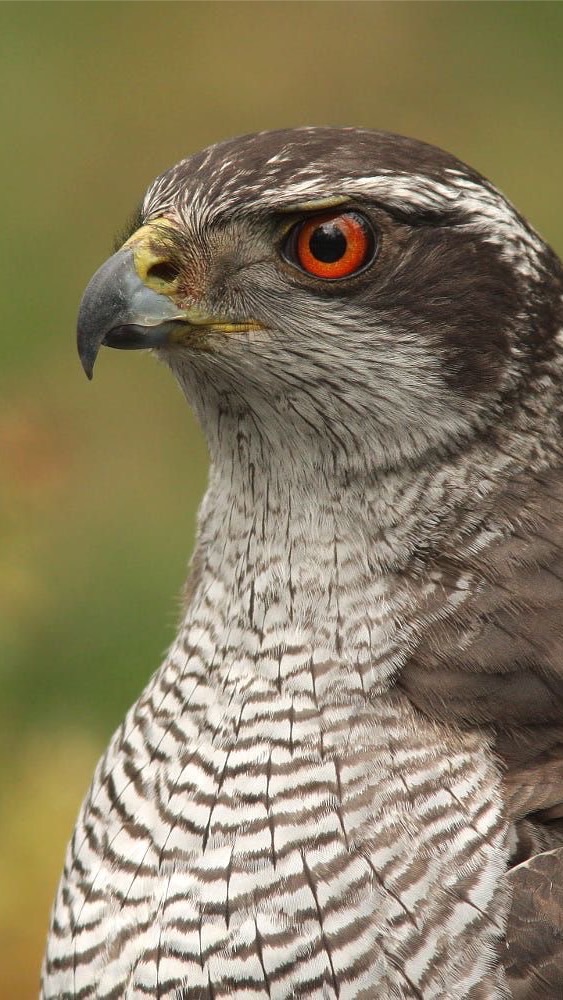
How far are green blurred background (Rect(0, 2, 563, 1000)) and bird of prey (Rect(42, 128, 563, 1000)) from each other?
1.37 m

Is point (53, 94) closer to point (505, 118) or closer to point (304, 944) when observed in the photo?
point (505, 118)

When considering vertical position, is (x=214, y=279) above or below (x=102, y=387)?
below

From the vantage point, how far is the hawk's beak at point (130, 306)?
10.7 ft

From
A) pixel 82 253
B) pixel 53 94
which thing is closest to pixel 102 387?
pixel 82 253

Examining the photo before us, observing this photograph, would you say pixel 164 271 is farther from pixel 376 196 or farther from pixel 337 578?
pixel 337 578

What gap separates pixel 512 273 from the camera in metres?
3.39

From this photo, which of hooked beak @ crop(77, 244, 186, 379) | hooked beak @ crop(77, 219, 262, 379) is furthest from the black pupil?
hooked beak @ crop(77, 244, 186, 379)

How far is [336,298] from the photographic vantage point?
10.8 feet

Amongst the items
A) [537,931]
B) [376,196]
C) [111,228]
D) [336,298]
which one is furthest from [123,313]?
[111,228]

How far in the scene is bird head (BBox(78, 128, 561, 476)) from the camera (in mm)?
3275

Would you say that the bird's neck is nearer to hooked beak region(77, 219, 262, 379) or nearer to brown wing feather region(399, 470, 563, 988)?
brown wing feather region(399, 470, 563, 988)

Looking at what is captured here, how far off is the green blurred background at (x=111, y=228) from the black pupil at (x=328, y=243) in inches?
69.1

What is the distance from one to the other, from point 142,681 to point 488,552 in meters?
2.86

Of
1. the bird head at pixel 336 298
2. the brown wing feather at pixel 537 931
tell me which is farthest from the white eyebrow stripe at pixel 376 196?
the brown wing feather at pixel 537 931
